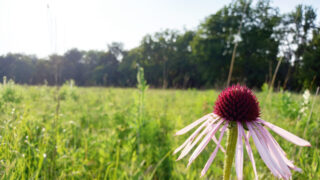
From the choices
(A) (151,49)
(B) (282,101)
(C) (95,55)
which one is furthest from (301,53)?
(C) (95,55)

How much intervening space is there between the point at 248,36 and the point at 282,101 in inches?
911

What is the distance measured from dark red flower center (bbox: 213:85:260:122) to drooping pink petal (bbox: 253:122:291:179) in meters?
0.04

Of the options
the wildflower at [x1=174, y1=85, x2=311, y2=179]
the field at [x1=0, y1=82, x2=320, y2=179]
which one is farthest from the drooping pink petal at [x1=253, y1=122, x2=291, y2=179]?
the field at [x1=0, y1=82, x2=320, y2=179]

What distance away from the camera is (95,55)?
4706 centimetres

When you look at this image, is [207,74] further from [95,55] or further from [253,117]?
[95,55]

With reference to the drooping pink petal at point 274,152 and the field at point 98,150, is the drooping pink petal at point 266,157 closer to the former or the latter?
the drooping pink petal at point 274,152

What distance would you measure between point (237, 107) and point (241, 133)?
146 mm

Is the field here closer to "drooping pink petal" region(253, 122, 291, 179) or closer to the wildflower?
the wildflower

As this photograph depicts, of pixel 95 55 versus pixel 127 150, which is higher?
pixel 95 55

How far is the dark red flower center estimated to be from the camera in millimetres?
622

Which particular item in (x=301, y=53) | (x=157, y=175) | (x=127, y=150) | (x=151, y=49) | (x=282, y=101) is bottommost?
(x=157, y=175)

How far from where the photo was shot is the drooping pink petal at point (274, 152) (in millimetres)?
427

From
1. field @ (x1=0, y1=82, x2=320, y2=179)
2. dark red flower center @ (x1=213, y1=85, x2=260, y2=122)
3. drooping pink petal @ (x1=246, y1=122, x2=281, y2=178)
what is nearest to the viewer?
Answer: drooping pink petal @ (x1=246, y1=122, x2=281, y2=178)

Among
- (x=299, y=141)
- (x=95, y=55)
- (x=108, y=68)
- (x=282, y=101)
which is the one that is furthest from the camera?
(x=95, y=55)
